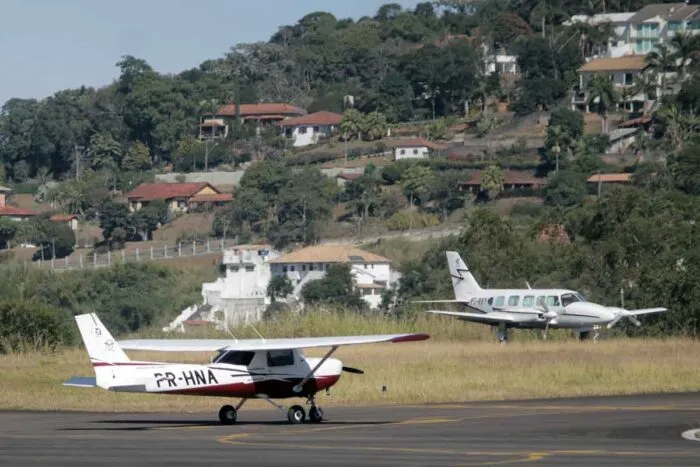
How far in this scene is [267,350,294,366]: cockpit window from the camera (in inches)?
1160

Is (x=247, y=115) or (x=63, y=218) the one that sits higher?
(x=247, y=115)

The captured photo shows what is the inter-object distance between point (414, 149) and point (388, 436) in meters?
136

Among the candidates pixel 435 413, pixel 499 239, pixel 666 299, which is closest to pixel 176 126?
pixel 499 239

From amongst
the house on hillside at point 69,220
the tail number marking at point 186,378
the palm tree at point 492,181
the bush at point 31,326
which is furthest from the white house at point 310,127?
the tail number marking at point 186,378

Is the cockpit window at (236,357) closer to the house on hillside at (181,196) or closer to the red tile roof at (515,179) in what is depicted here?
the red tile roof at (515,179)

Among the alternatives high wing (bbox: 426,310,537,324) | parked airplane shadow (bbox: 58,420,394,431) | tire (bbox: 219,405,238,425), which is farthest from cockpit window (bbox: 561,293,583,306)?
tire (bbox: 219,405,238,425)

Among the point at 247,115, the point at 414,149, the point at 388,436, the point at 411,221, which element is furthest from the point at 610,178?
the point at 388,436

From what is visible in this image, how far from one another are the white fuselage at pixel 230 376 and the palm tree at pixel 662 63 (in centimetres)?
13411

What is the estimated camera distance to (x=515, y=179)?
14688 centimetres

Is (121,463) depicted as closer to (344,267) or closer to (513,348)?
(513,348)

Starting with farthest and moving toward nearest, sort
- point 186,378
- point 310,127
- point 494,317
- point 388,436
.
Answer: point 310,127
point 494,317
point 186,378
point 388,436

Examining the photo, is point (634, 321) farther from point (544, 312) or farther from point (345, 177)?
point (345, 177)

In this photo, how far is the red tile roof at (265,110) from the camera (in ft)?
637

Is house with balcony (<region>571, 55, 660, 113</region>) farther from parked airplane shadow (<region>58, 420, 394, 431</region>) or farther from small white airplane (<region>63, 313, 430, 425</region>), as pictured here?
small white airplane (<region>63, 313, 430, 425</region>)
